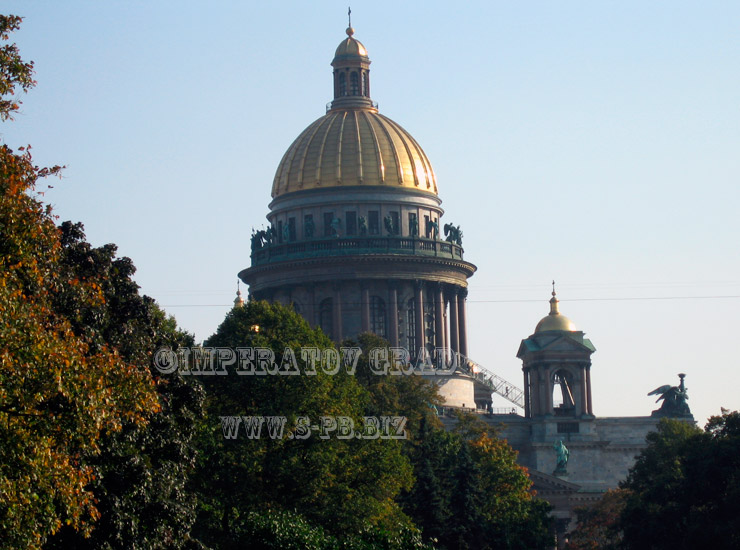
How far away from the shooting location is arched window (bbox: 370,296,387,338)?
13788cm

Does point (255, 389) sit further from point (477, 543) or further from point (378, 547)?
point (477, 543)

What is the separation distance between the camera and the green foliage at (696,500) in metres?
79.6

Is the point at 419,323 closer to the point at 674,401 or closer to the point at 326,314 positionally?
the point at 326,314

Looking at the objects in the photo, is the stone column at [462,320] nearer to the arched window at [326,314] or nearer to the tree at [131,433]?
the arched window at [326,314]

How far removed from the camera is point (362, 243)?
13800 centimetres

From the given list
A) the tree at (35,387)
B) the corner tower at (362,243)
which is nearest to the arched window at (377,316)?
the corner tower at (362,243)

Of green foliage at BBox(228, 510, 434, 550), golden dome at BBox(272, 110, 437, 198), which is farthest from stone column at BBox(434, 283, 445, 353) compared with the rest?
green foliage at BBox(228, 510, 434, 550)

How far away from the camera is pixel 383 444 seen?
7425 cm

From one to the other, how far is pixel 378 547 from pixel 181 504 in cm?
1050

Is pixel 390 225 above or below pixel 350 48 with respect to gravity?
below

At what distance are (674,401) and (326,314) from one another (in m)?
27.7

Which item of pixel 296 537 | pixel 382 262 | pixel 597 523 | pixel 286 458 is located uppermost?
pixel 382 262

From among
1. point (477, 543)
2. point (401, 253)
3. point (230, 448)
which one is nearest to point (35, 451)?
point (230, 448)

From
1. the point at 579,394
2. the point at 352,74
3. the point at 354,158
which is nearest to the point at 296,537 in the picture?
the point at 579,394
